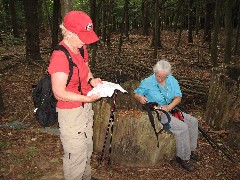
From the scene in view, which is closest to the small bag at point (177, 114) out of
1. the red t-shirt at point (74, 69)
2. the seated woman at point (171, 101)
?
the seated woman at point (171, 101)

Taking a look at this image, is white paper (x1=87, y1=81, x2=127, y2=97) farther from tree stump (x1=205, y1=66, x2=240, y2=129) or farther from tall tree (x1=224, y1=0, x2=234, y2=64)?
tall tree (x1=224, y1=0, x2=234, y2=64)

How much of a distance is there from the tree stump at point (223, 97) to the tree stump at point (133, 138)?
1876 mm

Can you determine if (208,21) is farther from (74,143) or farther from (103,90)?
(74,143)

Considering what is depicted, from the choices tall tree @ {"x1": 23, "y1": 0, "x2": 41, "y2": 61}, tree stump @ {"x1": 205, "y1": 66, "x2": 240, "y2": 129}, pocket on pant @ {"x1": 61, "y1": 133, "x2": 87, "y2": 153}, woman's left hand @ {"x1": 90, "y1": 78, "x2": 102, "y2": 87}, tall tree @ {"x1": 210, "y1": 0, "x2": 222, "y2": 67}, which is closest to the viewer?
pocket on pant @ {"x1": 61, "y1": 133, "x2": 87, "y2": 153}

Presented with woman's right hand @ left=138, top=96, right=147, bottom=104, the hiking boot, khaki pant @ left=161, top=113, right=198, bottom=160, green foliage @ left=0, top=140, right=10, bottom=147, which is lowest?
the hiking boot

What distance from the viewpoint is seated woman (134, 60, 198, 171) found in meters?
5.02

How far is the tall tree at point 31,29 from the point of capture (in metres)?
11.4

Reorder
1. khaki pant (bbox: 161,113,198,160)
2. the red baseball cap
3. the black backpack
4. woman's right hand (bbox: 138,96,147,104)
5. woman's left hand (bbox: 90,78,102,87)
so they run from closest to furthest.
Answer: the red baseball cap
the black backpack
woman's left hand (bbox: 90,78,102,87)
khaki pant (bbox: 161,113,198,160)
woman's right hand (bbox: 138,96,147,104)

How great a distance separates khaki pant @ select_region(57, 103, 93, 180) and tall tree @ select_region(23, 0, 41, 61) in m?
8.48

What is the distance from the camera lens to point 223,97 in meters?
6.36

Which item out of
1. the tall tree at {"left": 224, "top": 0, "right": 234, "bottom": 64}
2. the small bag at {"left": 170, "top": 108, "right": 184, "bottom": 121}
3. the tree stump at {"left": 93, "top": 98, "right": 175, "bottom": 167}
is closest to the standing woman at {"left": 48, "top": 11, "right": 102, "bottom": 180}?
the tree stump at {"left": 93, "top": 98, "right": 175, "bottom": 167}

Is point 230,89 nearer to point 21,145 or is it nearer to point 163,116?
point 163,116

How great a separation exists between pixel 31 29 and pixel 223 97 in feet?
27.1

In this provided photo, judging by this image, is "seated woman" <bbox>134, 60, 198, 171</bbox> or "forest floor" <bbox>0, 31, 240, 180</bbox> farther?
"seated woman" <bbox>134, 60, 198, 171</bbox>
